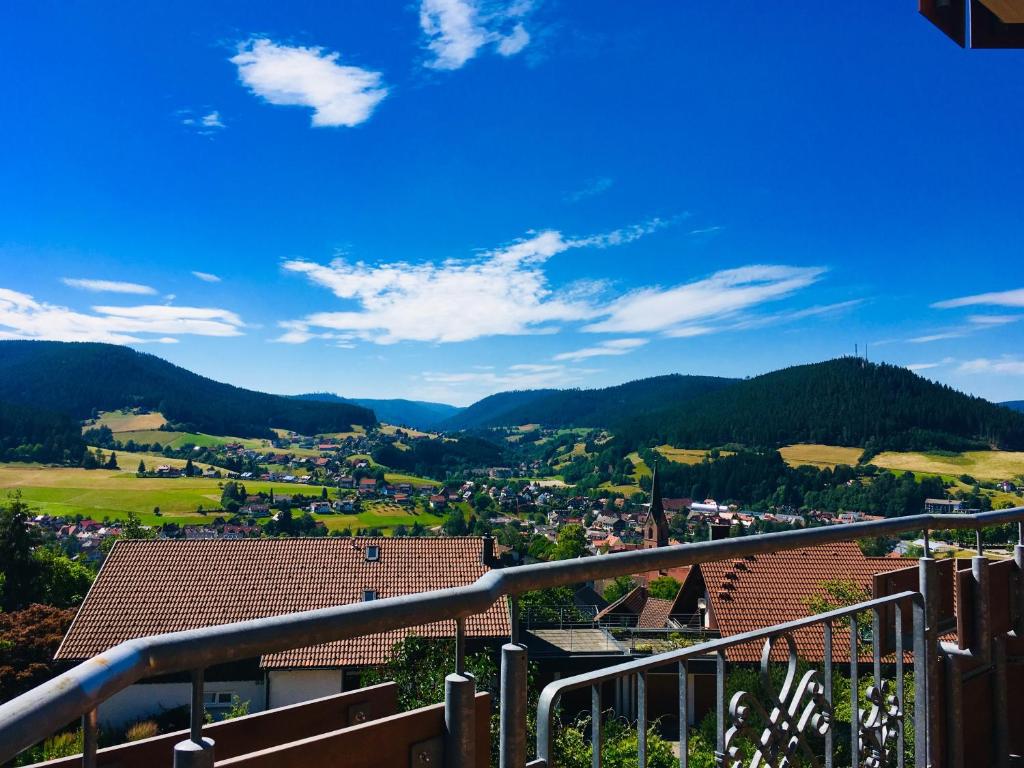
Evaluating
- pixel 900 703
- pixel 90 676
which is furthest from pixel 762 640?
pixel 90 676

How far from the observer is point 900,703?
7.93 ft

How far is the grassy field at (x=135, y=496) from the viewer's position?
75.5 meters

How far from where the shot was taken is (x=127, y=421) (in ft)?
457

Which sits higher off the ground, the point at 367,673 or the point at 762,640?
the point at 762,640

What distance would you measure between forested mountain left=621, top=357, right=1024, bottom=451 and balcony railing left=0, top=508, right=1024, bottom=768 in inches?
5011

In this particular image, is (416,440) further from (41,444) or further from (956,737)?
(956,737)

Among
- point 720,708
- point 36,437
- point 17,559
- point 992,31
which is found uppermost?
point 992,31

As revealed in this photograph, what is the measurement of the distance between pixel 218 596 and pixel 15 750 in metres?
22.4

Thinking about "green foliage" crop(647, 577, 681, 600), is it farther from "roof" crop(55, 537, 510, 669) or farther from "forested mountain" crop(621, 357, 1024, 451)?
"forested mountain" crop(621, 357, 1024, 451)

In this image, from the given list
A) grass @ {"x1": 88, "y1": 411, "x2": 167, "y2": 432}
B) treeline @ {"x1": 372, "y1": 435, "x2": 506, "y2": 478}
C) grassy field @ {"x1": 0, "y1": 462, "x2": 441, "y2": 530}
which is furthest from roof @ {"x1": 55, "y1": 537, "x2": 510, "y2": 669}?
grass @ {"x1": 88, "y1": 411, "x2": 167, "y2": 432}

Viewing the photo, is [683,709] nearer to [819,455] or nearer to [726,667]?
[726,667]

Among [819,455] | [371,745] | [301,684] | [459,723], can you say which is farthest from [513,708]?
[819,455]

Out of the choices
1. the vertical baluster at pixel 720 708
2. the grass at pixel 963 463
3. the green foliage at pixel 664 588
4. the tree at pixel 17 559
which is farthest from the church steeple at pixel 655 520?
the vertical baluster at pixel 720 708

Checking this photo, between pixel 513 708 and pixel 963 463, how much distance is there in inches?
4842
